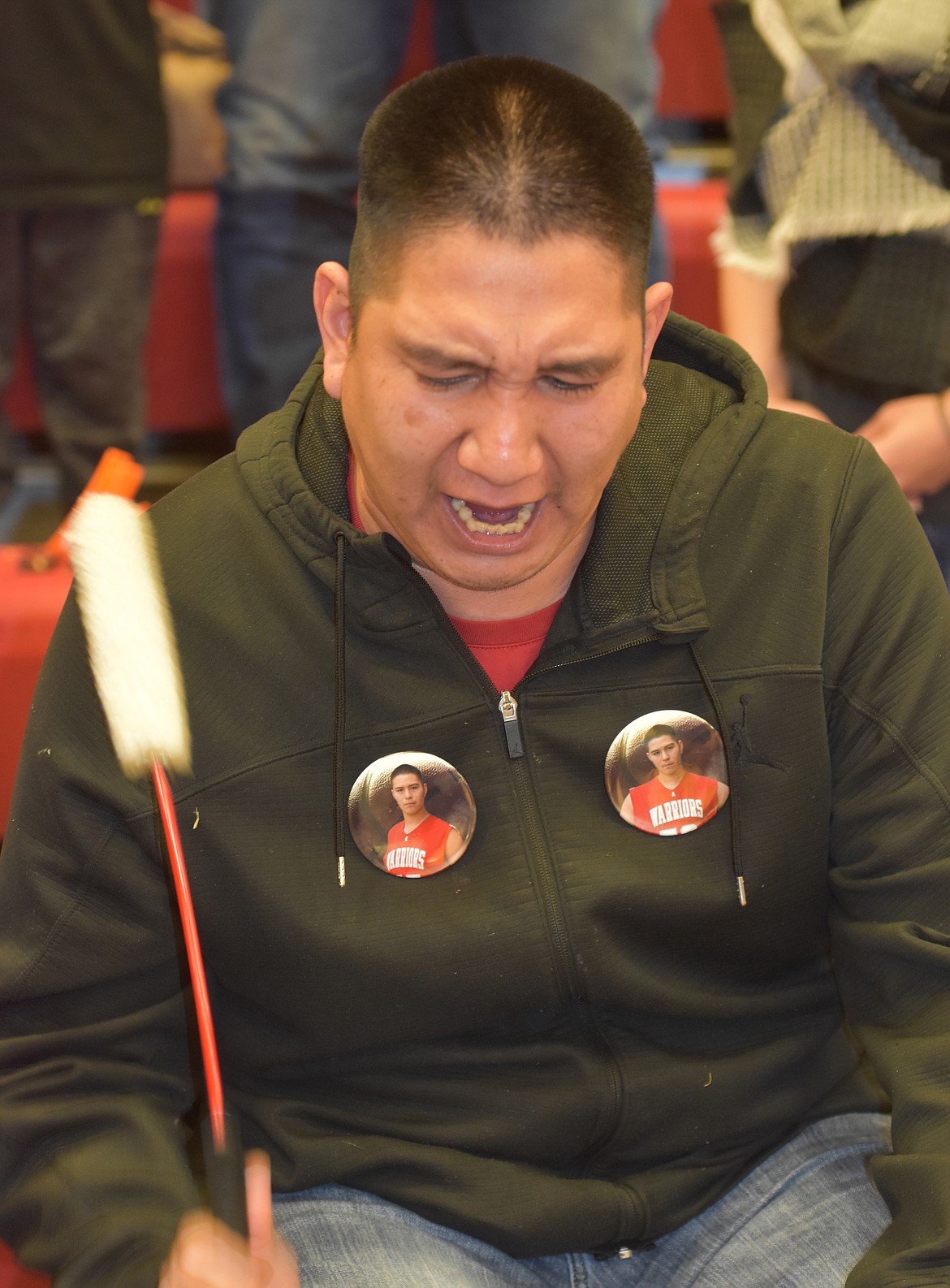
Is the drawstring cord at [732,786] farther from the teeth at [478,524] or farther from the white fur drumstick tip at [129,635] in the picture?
the white fur drumstick tip at [129,635]

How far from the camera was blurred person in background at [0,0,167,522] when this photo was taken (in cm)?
209

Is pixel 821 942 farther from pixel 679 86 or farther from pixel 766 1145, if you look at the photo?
pixel 679 86

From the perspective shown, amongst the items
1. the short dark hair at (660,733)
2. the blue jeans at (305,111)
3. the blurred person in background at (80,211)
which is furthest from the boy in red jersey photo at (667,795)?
the blurred person in background at (80,211)

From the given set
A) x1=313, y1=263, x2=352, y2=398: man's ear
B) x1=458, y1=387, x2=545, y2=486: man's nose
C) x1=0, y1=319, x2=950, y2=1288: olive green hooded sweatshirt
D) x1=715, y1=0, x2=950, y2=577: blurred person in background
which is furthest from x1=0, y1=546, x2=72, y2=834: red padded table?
x1=715, y1=0, x2=950, y2=577: blurred person in background

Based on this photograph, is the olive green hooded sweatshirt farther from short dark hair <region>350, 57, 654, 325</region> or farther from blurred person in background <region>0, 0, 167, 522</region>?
blurred person in background <region>0, 0, 167, 522</region>

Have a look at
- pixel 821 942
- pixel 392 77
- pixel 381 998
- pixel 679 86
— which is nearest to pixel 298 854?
pixel 381 998

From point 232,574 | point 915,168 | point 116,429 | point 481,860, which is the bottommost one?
point 116,429

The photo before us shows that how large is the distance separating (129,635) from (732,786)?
43cm

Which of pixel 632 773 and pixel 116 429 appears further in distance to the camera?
pixel 116 429

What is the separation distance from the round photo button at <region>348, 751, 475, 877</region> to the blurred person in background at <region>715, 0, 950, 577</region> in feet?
2.55

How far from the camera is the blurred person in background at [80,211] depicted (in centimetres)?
209

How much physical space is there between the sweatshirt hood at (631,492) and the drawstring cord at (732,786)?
0.03 meters

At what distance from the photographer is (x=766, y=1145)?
1.17 m

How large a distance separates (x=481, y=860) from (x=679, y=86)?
7.19ft
